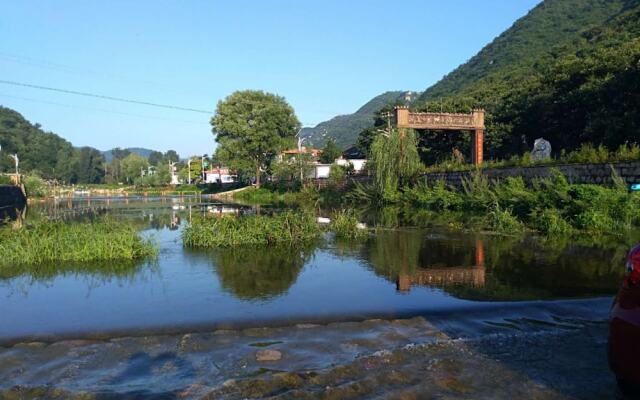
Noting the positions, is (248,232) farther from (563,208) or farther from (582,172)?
(582,172)

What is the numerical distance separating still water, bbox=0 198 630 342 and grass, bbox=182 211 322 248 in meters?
0.63

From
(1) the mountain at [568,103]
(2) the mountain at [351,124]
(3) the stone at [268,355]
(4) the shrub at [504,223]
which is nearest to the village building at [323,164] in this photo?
(1) the mountain at [568,103]

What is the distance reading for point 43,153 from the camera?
117438 mm

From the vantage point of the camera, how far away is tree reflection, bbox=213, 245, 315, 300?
24.0ft

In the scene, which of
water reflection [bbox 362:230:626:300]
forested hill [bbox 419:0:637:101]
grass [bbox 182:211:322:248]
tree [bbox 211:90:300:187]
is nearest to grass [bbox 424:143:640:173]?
water reflection [bbox 362:230:626:300]

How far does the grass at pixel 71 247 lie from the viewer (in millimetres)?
9938

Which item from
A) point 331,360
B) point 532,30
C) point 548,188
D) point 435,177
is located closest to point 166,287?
point 331,360

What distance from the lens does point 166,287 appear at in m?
7.68

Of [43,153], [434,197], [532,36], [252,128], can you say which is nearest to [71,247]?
[434,197]

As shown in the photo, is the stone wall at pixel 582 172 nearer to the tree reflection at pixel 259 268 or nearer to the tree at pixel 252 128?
the tree reflection at pixel 259 268

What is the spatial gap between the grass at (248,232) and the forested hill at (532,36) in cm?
5959

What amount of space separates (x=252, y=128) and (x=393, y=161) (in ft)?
79.4

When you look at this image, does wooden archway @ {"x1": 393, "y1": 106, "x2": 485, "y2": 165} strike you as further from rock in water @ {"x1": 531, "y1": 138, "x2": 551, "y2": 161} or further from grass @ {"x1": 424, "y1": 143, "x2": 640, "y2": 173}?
grass @ {"x1": 424, "y1": 143, "x2": 640, "y2": 173}

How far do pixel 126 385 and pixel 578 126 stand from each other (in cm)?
3049
